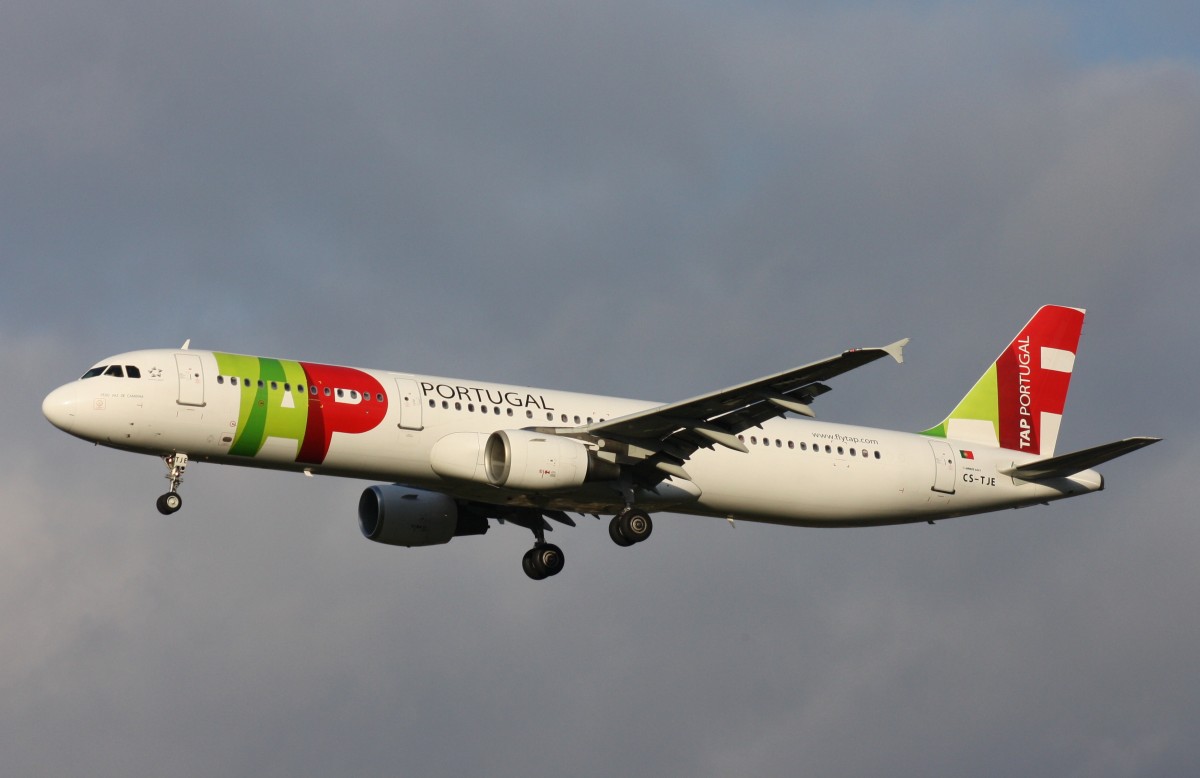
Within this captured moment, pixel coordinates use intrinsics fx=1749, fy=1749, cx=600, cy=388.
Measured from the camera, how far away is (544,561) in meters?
47.4

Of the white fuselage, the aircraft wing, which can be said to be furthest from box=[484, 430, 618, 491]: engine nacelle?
the aircraft wing

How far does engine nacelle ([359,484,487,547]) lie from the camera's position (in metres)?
46.8

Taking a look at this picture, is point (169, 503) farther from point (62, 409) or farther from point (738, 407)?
point (738, 407)

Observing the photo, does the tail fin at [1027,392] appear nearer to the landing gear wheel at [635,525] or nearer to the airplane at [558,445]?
the airplane at [558,445]

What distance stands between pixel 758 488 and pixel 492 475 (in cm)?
760

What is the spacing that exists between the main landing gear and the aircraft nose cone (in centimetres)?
232

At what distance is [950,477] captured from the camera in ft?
156

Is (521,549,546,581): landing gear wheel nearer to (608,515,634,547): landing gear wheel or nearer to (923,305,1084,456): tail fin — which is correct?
(608,515,634,547): landing gear wheel

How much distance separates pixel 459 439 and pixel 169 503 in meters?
6.86

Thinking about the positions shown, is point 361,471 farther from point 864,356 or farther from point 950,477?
point 950,477

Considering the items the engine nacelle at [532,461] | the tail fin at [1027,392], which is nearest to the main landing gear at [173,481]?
the engine nacelle at [532,461]

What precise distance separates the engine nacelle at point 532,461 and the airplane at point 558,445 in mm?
39

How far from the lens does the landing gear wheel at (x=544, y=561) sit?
4744 cm

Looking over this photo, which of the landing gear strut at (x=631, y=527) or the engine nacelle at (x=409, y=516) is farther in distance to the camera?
the engine nacelle at (x=409, y=516)
